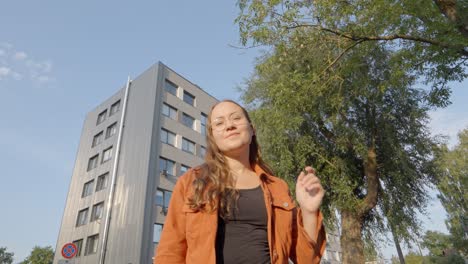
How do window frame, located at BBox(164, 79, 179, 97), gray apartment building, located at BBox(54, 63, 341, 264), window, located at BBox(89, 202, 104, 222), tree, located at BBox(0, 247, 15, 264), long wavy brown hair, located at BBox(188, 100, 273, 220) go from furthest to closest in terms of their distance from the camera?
tree, located at BBox(0, 247, 15, 264)
window frame, located at BBox(164, 79, 179, 97)
window, located at BBox(89, 202, 104, 222)
gray apartment building, located at BBox(54, 63, 341, 264)
long wavy brown hair, located at BBox(188, 100, 273, 220)

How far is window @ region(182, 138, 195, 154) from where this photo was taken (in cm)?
2580

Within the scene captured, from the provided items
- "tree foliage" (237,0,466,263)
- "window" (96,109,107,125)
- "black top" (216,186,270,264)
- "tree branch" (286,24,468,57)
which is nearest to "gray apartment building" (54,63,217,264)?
"window" (96,109,107,125)

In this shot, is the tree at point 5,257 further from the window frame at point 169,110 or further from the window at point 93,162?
the window frame at point 169,110

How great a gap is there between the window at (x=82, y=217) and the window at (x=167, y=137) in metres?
9.32

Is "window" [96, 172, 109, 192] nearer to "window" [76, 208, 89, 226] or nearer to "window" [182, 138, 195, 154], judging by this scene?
"window" [76, 208, 89, 226]

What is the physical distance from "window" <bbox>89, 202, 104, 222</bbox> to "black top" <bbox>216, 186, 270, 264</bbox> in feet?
81.4

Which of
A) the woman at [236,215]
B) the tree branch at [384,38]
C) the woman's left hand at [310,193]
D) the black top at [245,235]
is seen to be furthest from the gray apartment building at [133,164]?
the woman's left hand at [310,193]

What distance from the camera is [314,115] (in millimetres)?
10133

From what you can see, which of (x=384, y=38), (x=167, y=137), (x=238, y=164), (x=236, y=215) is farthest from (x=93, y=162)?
(x=236, y=215)

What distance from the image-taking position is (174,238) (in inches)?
67.7

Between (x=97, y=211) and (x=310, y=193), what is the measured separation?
2589 centimetres

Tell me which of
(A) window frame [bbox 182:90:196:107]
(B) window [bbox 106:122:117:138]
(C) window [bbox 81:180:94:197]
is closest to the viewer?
(C) window [bbox 81:180:94:197]

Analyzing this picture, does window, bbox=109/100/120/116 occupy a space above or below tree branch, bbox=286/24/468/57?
above

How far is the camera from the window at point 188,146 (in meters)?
25.8
